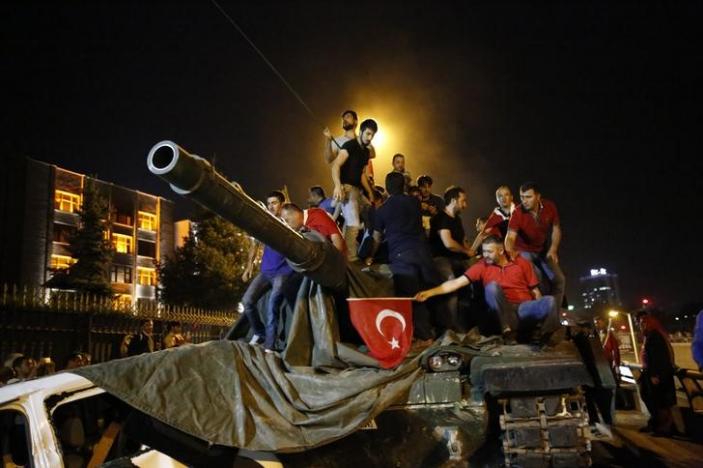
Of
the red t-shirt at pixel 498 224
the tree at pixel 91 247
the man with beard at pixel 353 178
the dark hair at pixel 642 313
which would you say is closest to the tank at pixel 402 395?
the red t-shirt at pixel 498 224

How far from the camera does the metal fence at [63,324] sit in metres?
11.5

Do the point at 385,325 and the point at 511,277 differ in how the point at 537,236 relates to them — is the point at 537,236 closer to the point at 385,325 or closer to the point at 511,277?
the point at 511,277

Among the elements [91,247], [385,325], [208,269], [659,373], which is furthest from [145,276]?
[385,325]

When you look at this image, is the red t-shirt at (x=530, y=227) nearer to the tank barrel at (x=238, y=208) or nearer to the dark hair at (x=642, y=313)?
the tank barrel at (x=238, y=208)

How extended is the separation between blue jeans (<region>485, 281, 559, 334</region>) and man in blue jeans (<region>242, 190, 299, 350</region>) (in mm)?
2038

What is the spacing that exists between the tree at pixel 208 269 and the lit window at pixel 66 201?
17.0 m

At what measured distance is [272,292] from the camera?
6109mm

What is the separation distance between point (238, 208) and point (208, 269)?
2566 cm

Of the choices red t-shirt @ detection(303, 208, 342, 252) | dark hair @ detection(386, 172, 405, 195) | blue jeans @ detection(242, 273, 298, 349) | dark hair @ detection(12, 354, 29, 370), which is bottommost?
dark hair @ detection(12, 354, 29, 370)

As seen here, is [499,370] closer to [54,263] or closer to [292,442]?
[292,442]

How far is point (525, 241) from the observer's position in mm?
6984

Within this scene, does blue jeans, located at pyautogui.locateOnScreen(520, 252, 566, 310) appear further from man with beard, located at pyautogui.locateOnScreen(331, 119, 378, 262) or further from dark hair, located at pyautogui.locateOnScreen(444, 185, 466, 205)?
man with beard, located at pyautogui.locateOnScreen(331, 119, 378, 262)

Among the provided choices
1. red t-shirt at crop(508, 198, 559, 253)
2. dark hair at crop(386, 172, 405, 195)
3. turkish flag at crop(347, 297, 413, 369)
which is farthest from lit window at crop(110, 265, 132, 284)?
turkish flag at crop(347, 297, 413, 369)

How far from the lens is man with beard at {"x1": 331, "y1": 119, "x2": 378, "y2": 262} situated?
28.7 ft
